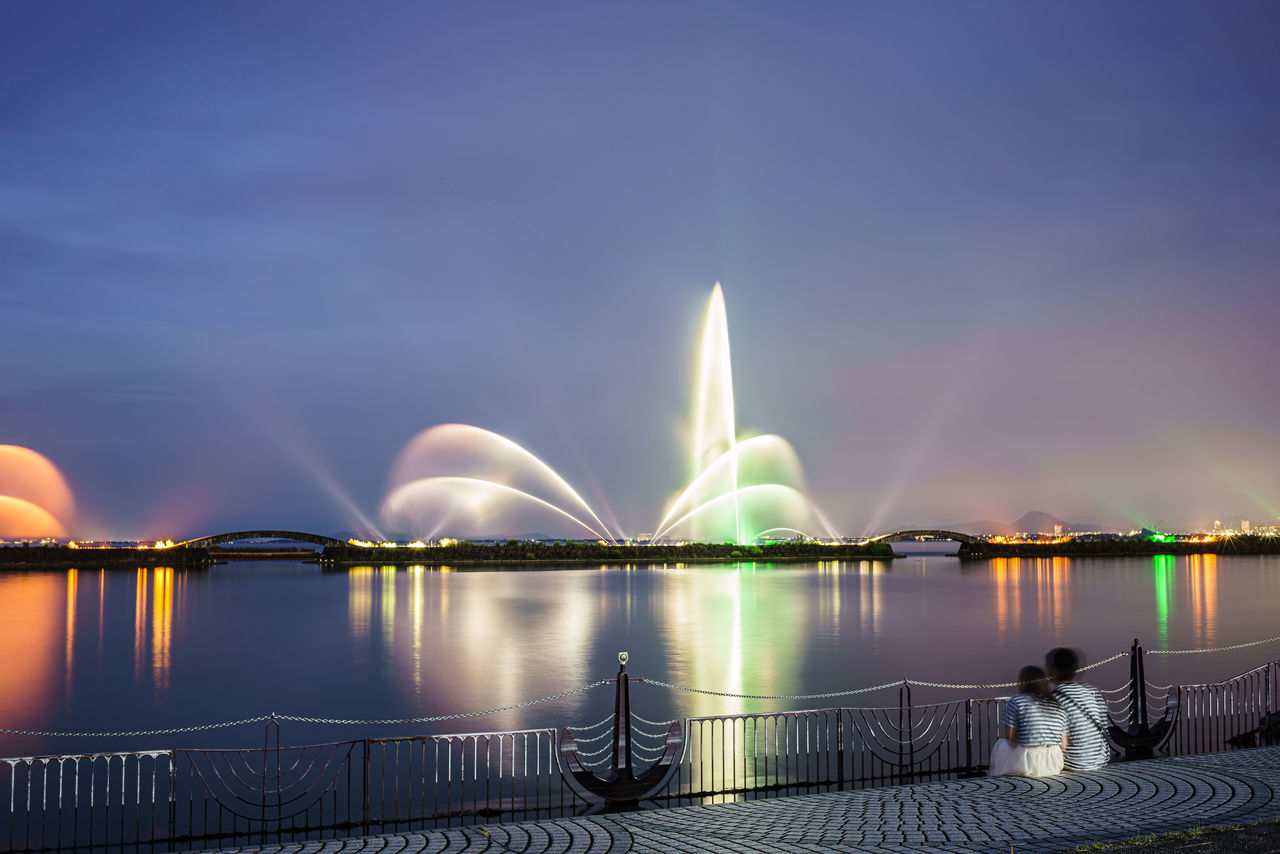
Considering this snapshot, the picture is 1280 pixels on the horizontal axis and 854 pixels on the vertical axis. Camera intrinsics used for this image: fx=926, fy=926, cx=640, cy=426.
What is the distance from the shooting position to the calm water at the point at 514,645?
28.8 m

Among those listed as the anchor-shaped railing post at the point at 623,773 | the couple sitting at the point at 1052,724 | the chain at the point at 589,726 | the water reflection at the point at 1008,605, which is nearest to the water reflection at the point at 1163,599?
the water reflection at the point at 1008,605

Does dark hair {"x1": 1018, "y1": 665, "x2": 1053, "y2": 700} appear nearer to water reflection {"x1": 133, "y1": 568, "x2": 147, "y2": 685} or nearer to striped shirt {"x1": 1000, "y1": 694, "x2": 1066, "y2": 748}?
striped shirt {"x1": 1000, "y1": 694, "x2": 1066, "y2": 748}

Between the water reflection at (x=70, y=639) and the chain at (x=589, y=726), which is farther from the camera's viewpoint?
the water reflection at (x=70, y=639)

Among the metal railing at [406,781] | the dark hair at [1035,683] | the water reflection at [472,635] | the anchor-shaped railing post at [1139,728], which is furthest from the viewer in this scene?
the water reflection at [472,635]

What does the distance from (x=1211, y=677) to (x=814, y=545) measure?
126941 millimetres

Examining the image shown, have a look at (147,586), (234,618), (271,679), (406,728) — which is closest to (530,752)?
(406,728)

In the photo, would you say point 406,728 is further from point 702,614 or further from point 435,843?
point 702,614

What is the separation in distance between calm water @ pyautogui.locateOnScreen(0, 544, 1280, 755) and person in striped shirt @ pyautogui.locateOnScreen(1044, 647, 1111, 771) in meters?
13.7

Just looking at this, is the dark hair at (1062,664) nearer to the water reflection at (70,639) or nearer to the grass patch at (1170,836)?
the grass patch at (1170,836)

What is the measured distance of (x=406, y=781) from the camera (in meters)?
18.6

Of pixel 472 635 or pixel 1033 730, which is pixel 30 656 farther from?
pixel 1033 730

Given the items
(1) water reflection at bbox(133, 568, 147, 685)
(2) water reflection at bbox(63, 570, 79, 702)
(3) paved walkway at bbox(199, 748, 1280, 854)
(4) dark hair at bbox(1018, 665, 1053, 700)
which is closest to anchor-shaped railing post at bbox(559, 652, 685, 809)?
(3) paved walkway at bbox(199, 748, 1280, 854)

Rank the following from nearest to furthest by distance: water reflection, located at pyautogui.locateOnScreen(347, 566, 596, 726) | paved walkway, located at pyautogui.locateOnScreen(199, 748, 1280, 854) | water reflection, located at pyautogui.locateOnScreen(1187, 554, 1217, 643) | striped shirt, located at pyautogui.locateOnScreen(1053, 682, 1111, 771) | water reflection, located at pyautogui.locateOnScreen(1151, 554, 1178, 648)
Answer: paved walkway, located at pyautogui.locateOnScreen(199, 748, 1280, 854) < striped shirt, located at pyautogui.locateOnScreen(1053, 682, 1111, 771) < water reflection, located at pyautogui.locateOnScreen(347, 566, 596, 726) < water reflection, located at pyautogui.locateOnScreen(1151, 554, 1178, 648) < water reflection, located at pyautogui.locateOnScreen(1187, 554, 1217, 643)

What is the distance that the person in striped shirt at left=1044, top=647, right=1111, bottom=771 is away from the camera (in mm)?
13422
